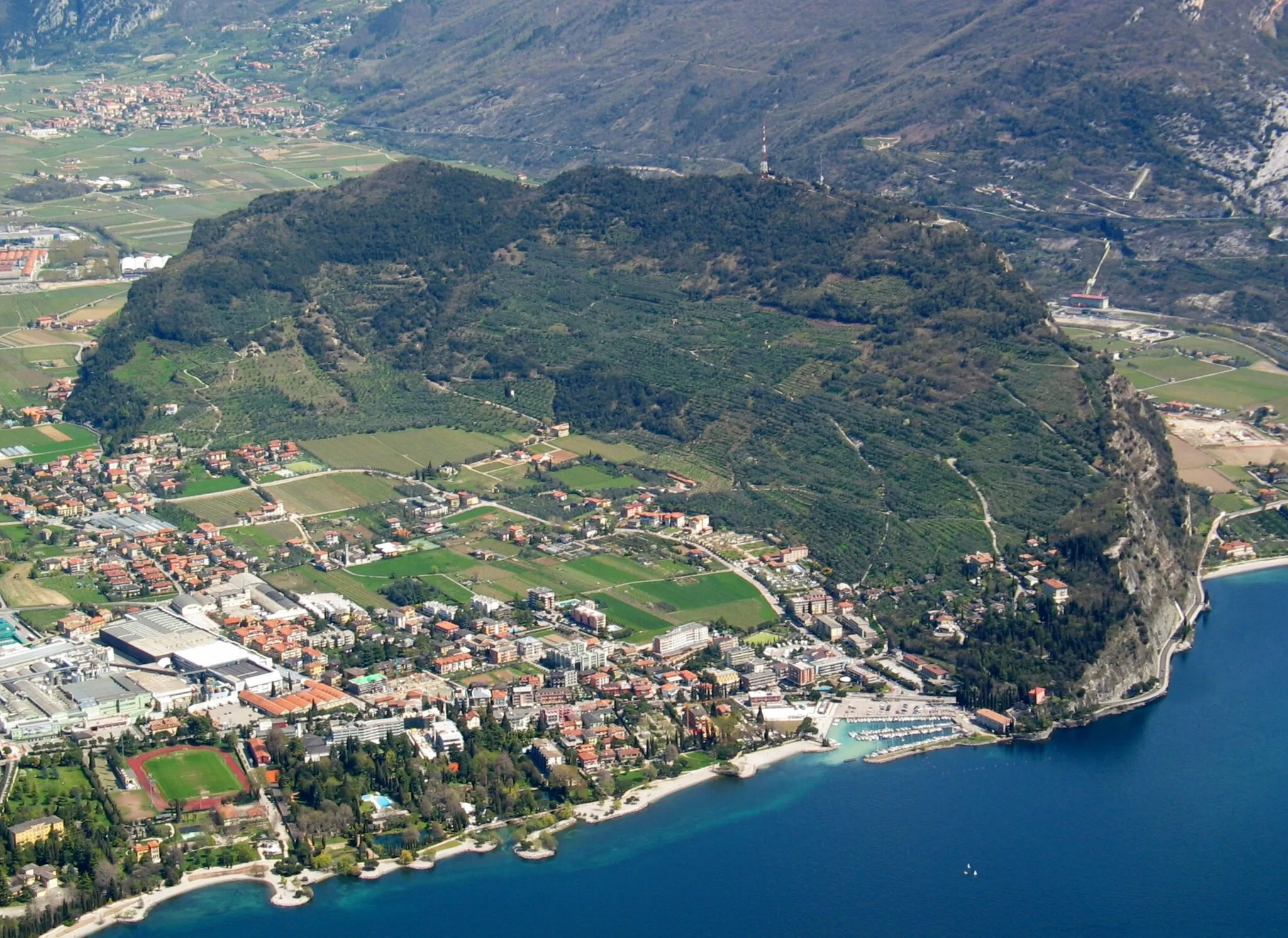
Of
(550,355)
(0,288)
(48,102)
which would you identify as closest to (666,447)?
(550,355)

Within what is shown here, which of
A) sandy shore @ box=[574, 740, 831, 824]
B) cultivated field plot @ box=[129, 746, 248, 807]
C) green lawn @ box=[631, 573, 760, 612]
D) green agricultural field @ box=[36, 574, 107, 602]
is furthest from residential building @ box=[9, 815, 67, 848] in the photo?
green lawn @ box=[631, 573, 760, 612]

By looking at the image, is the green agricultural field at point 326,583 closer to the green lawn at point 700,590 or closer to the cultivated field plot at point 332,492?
the cultivated field plot at point 332,492

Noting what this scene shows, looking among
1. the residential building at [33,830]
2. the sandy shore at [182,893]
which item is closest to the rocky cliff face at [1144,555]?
the sandy shore at [182,893]

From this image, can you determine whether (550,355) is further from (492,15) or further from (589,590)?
(492,15)

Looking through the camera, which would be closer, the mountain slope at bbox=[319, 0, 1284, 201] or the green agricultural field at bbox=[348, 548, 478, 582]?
the green agricultural field at bbox=[348, 548, 478, 582]

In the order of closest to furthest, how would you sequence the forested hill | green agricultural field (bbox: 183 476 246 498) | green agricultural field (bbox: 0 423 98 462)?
the forested hill, green agricultural field (bbox: 183 476 246 498), green agricultural field (bbox: 0 423 98 462)

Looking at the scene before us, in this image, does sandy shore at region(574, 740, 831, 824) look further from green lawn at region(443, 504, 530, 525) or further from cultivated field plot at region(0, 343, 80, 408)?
cultivated field plot at region(0, 343, 80, 408)
